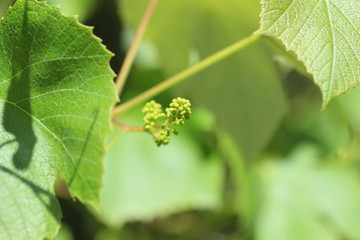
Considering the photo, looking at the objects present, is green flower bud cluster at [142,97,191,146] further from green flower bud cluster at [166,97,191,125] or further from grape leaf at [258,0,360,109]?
grape leaf at [258,0,360,109]

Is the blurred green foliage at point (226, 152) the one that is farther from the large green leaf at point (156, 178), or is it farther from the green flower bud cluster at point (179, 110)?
the green flower bud cluster at point (179, 110)

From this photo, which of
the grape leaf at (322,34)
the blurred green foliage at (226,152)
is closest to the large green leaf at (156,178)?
the blurred green foliage at (226,152)

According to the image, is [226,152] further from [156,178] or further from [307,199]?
[307,199]

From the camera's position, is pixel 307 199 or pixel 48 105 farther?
pixel 307 199

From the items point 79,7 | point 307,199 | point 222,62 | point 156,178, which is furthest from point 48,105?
point 307,199

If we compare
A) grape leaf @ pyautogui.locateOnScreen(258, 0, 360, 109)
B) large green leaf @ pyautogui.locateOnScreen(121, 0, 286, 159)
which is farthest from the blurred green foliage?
grape leaf @ pyautogui.locateOnScreen(258, 0, 360, 109)
